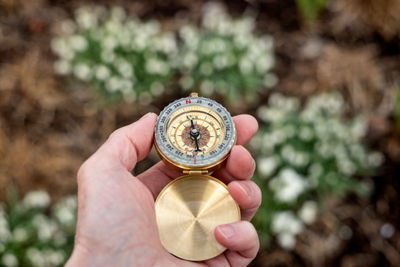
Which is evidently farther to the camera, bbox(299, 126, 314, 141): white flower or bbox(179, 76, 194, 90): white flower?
bbox(179, 76, 194, 90): white flower

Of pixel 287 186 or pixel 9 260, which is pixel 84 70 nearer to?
pixel 9 260

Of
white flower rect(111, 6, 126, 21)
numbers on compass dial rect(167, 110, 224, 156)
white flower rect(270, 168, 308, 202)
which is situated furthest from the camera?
white flower rect(111, 6, 126, 21)

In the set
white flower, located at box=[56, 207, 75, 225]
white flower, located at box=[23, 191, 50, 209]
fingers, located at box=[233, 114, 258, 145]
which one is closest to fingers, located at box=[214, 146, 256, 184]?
fingers, located at box=[233, 114, 258, 145]

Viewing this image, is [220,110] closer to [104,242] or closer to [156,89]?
[104,242]

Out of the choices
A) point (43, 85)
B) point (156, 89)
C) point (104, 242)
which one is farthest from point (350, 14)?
point (104, 242)

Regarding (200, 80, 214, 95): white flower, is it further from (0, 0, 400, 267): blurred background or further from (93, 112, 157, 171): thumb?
(93, 112, 157, 171): thumb

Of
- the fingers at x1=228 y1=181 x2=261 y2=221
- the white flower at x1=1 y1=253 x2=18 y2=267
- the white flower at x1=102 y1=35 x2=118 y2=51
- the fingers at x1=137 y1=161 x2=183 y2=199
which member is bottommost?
the white flower at x1=1 y1=253 x2=18 y2=267
